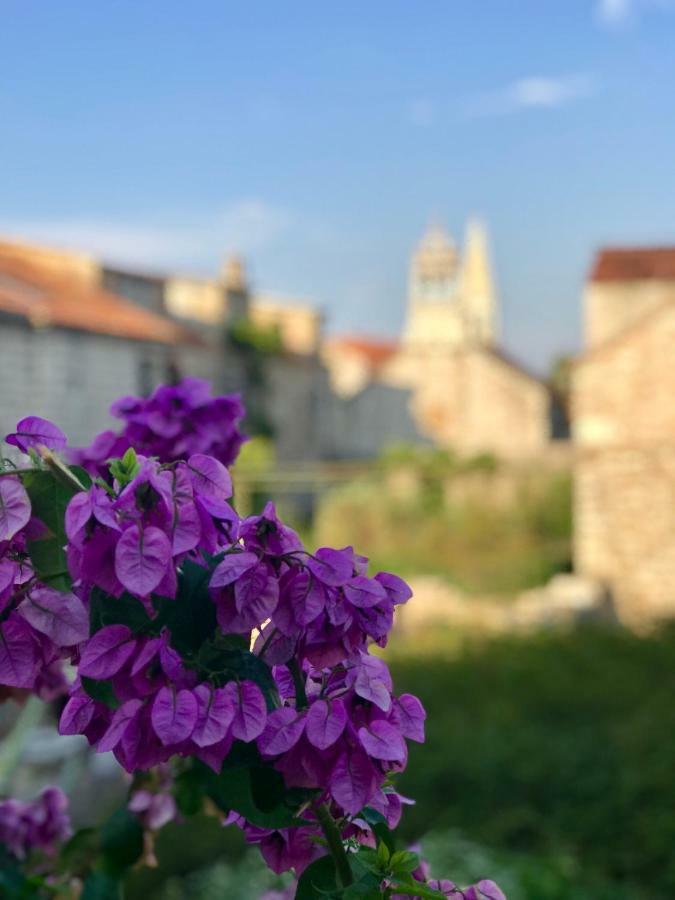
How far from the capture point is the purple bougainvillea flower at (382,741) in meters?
0.71

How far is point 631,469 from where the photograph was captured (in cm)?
1295

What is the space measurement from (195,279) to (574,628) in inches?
496

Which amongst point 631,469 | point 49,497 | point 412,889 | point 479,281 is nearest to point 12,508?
point 49,497

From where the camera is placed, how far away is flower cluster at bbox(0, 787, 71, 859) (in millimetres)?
1365

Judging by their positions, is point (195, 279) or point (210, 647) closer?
point (210, 647)

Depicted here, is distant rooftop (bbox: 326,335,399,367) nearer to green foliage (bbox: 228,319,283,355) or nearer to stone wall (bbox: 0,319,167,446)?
green foliage (bbox: 228,319,283,355)

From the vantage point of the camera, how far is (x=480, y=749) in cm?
559

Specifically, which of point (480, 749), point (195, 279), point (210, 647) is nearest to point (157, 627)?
point (210, 647)

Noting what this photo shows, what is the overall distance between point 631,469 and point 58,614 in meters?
12.7

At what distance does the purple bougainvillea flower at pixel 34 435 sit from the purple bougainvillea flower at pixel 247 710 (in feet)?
0.64

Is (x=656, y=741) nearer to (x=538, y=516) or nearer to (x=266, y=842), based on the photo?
(x=266, y=842)

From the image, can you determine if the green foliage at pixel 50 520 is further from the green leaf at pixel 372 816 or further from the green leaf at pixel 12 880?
the green leaf at pixel 12 880

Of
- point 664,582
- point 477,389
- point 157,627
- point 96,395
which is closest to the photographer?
point 157,627

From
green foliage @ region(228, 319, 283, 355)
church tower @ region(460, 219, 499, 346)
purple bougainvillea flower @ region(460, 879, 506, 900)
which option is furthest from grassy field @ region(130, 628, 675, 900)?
church tower @ region(460, 219, 499, 346)
